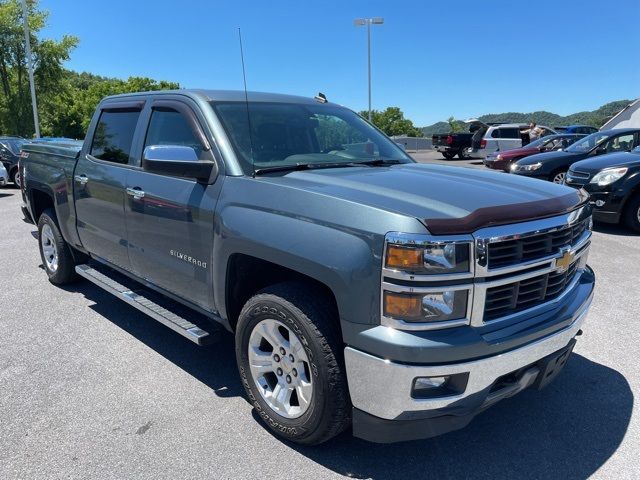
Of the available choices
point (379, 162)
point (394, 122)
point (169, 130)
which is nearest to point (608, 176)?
→ point (379, 162)

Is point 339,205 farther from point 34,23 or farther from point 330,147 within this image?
point 34,23

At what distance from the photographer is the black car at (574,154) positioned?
10.9 m

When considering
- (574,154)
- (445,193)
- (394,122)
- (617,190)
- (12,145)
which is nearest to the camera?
(445,193)

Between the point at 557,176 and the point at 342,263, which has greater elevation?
the point at 342,263

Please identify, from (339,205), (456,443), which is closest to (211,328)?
(339,205)

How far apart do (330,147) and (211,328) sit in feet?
5.13

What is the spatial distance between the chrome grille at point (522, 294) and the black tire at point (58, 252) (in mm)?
4567

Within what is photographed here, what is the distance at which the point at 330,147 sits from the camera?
3785 millimetres

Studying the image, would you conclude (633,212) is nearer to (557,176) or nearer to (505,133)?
(557,176)

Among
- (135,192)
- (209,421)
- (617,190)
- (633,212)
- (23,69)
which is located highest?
(23,69)

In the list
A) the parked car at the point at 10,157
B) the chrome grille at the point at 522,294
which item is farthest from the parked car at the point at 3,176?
the chrome grille at the point at 522,294

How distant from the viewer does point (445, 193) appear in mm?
2631

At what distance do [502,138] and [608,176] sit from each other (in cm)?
1638

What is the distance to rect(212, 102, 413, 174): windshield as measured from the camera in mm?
3291
